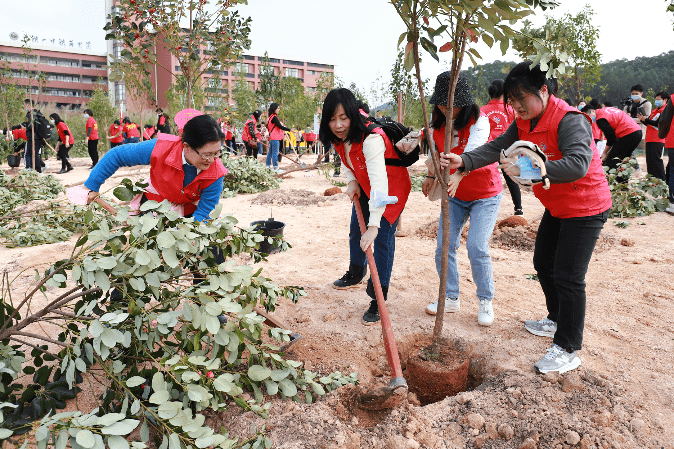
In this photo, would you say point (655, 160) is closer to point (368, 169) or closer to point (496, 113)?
point (496, 113)

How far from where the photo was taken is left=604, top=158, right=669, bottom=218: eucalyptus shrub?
20.7 ft

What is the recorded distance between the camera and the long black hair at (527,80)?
80.4 inches

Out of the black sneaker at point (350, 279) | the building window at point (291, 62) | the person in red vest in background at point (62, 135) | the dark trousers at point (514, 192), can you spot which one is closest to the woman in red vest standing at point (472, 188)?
the black sneaker at point (350, 279)

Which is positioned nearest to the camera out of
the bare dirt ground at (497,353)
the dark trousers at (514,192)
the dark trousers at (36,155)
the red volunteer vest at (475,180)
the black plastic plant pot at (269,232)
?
the bare dirt ground at (497,353)

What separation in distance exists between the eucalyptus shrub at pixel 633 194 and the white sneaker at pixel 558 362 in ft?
16.4

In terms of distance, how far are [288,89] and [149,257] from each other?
88.2ft

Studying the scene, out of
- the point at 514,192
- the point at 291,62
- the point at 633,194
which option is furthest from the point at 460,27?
the point at 291,62

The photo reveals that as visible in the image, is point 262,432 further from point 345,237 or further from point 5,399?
point 345,237

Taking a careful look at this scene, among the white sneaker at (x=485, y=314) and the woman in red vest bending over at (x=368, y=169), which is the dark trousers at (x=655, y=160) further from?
the woman in red vest bending over at (x=368, y=169)

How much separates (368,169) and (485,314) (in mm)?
1356

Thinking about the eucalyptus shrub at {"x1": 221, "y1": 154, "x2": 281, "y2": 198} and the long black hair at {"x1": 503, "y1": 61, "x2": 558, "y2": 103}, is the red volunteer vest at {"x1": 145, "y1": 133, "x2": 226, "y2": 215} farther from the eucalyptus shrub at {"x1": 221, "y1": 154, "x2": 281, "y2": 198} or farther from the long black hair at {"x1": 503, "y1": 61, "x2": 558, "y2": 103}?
the eucalyptus shrub at {"x1": 221, "y1": 154, "x2": 281, "y2": 198}

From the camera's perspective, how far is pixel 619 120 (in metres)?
6.61

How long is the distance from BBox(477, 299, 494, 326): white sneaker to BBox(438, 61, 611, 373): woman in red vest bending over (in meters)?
0.60

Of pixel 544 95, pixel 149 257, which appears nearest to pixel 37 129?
pixel 149 257
